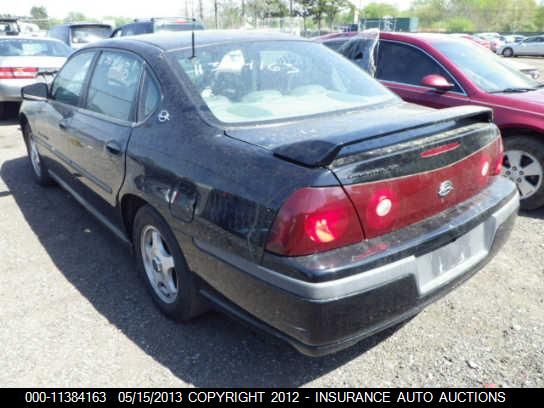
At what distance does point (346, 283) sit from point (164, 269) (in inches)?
49.2

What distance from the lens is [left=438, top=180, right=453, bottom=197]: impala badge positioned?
2148 millimetres

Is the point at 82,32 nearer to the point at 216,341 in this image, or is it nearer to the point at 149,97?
the point at 149,97

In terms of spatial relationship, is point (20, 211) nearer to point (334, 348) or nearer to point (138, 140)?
point (138, 140)

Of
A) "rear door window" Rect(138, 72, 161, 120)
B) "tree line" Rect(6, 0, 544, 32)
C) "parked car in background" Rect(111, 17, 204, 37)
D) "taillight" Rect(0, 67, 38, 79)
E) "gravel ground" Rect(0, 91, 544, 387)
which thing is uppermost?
"tree line" Rect(6, 0, 544, 32)

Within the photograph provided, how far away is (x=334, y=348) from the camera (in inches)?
74.0

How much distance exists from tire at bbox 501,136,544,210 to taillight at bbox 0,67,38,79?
7.62m

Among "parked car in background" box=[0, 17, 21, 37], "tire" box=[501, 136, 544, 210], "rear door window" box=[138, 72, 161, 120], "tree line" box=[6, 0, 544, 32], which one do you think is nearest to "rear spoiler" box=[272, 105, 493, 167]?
"rear door window" box=[138, 72, 161, 120]

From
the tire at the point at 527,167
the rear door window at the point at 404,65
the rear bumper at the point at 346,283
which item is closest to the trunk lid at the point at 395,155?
the rear bumper at the point at 346,283

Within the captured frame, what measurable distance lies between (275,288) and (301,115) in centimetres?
107

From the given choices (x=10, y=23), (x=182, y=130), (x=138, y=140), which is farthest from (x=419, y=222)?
(x=10, y=23)

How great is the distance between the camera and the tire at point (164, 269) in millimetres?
2430

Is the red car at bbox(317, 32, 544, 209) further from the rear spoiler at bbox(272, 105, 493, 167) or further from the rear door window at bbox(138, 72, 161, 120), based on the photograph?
the rear door window at bbox(138, 72, 161, 120)

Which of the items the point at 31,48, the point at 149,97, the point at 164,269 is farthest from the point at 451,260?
the point at 31,48

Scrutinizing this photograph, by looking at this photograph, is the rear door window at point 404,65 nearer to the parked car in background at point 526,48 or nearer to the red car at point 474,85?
the red car at point 474,85
